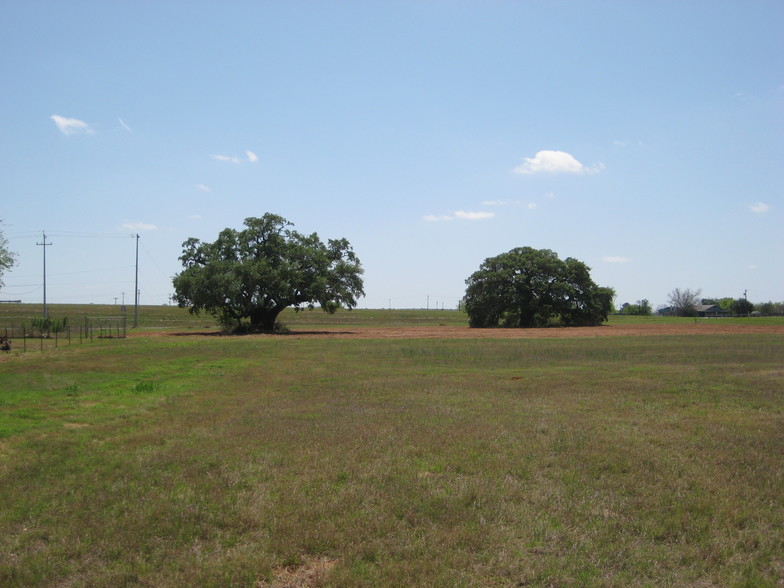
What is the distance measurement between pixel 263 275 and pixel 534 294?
3644cm

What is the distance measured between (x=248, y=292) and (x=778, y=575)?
51457 millimetres

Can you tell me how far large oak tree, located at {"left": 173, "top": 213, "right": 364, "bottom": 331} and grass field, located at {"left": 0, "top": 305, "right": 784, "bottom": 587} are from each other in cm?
→ 3564

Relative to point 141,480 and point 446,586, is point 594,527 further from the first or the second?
point 141,480

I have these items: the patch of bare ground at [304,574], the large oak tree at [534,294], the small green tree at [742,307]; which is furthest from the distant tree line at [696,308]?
the patch of bare ground at [304,574]

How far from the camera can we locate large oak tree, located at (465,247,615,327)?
239ft

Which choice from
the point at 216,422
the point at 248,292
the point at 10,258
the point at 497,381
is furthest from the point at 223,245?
the point at 216,422

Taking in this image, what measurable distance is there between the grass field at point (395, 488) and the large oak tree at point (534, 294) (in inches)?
2230

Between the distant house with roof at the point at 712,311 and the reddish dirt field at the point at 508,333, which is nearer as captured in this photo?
the reddish dirt field at the point at 508,333

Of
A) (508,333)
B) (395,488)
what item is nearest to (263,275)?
(508,333)

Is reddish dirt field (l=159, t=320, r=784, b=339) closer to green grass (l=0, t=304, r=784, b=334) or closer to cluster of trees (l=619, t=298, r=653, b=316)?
green grass (l=0, t=304, r=784, b=334)

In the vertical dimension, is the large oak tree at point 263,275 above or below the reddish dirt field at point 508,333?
above

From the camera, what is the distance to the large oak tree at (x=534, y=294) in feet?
239

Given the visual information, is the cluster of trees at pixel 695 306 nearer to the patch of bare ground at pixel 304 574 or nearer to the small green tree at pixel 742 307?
the small green tree at pixel 742 307

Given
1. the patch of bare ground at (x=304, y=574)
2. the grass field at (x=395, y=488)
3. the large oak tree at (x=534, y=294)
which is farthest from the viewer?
the large oak tree at (x=534, y=294)
